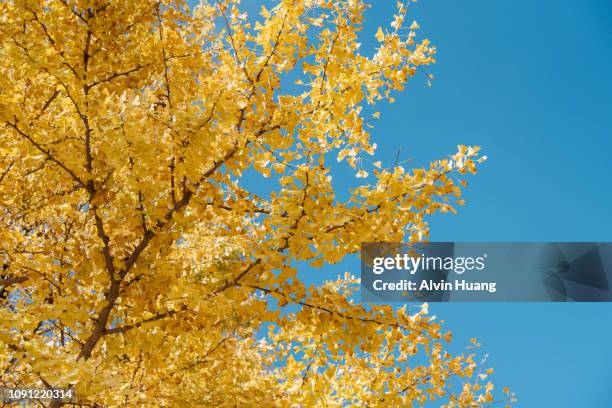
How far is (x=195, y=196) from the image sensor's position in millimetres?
3656

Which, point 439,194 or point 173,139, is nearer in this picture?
point 439,194

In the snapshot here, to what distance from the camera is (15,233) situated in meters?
4.64

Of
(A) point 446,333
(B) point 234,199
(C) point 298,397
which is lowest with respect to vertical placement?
(C) point 298,397

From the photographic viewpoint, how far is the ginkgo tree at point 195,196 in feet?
10.2

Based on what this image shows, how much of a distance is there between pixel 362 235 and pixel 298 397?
4.26 feet

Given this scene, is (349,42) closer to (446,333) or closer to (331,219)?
(331,219)

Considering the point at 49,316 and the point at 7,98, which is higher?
the point at 7,98

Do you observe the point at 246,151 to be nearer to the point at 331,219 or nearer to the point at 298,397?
the point at 331,219

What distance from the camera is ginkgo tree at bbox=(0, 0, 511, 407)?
3.12m

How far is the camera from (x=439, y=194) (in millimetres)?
3139

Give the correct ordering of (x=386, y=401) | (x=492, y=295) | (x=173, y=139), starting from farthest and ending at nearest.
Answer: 1. (x=492, y=295)
2. (x=386, y=401)
3. (x=173, y=139)

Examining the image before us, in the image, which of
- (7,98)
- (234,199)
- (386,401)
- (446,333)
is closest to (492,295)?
(386,401)

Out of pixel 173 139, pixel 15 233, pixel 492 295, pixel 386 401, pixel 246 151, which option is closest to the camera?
pixel 173 139

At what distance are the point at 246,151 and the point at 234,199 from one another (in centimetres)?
33
